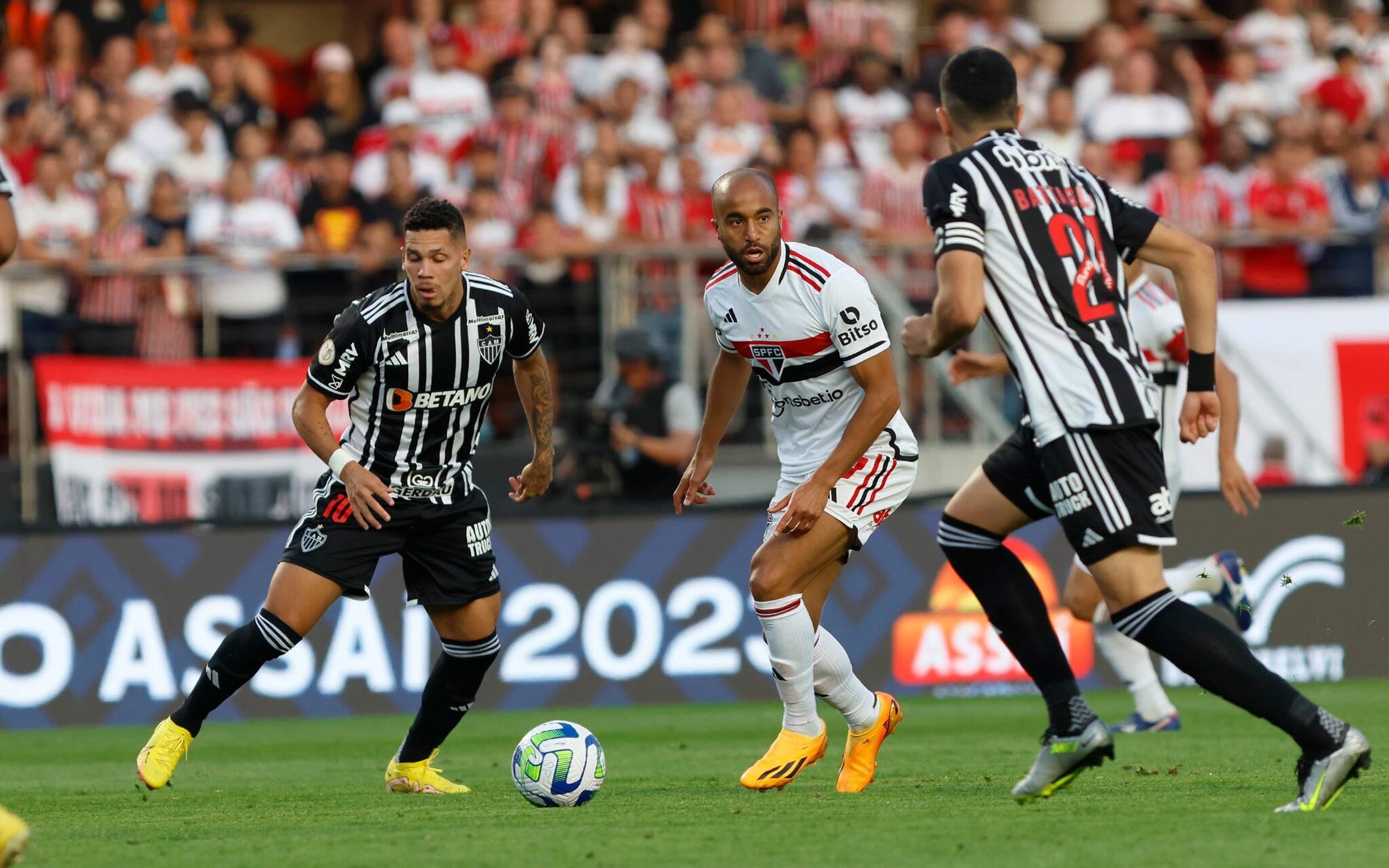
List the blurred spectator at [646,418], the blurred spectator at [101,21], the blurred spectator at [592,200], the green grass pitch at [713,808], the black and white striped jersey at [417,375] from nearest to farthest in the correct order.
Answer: the green grass pitch at [713,808] < the black and white striped jersey at [417,375] < the blurred spectator at [646,418] < the blurred spectator at [592,200] < the blurred spectator at [101,21]

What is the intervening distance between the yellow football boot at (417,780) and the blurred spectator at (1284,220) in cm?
921

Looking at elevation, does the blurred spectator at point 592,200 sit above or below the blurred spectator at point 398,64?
below

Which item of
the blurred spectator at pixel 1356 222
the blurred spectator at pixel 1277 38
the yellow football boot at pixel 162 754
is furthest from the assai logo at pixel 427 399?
the blurred spectator at pixel 1277 38

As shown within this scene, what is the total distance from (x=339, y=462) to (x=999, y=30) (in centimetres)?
1183

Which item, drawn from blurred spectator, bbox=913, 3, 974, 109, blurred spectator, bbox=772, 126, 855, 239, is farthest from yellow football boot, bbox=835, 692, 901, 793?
blurred spectator, bbox=913, 3, 974, 109

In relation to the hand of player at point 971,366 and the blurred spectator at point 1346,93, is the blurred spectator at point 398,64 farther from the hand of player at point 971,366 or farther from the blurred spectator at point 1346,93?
the hand of player at point 971,366

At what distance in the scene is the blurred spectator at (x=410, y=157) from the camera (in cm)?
1493

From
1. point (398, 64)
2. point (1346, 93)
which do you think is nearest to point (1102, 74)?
point (1346, 93)

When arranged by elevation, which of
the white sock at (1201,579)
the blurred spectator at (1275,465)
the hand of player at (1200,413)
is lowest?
the blurred spectator at (1275,465)

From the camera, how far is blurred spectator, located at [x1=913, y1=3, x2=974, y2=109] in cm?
1650

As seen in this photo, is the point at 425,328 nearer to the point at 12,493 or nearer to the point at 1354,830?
the point at 1354,830

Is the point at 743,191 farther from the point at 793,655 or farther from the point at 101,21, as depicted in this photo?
the point at 101,21

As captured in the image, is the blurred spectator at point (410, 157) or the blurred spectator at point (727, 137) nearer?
the blurred spectator at point (410, 157)

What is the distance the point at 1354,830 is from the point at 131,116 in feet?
40.8
